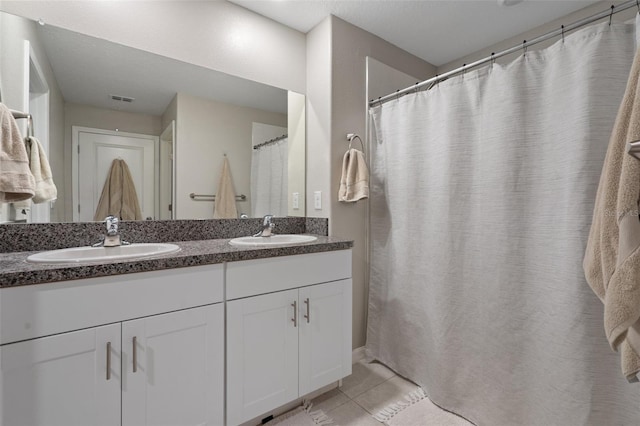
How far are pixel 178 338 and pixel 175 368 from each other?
0.38 feet

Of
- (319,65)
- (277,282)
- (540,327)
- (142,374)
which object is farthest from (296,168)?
(540,327)

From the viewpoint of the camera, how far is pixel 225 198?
1.87 m

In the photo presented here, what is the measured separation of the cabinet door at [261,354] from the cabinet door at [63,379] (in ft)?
1.40

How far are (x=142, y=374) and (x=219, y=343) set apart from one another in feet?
0.94

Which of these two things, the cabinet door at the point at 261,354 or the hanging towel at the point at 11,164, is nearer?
the hanging towel at the point at 11,164

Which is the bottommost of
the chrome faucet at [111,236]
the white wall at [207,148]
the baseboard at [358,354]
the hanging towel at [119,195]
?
the baseboard at [358,354]

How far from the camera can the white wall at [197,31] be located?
4.59ft

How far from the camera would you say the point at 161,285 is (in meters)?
1.14

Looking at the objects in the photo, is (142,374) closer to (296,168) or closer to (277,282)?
(277,282)

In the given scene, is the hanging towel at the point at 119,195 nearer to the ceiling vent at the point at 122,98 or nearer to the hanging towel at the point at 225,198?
the ceiling vent at the point at 122,98

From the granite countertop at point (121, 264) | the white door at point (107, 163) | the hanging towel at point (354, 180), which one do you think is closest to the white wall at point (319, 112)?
the hanging towel at point (354, 180)

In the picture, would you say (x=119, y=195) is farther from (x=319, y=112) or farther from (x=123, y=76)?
(x=319, y=112)

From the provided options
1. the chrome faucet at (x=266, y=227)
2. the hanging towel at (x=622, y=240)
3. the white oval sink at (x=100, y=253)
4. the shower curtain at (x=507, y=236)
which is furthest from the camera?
the chrome faucet at (x=266, y=227)

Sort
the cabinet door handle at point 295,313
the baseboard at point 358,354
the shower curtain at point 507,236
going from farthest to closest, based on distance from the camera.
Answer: the baseboard at point 358,354 < the cabinet door handle at point 295,313 < the shower curtain at point 507,236
